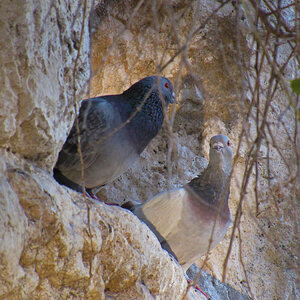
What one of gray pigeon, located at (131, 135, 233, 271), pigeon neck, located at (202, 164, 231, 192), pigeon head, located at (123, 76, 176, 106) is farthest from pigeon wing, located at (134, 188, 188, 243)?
pigeon head, located at (123, 76, 176, 106)

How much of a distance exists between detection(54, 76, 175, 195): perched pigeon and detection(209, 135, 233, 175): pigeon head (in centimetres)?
53

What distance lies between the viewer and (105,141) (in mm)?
2432

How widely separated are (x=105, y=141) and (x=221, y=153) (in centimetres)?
94

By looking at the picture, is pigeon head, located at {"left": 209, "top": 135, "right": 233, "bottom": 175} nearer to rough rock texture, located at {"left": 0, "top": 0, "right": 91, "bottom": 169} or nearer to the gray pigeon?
the gray pigeon

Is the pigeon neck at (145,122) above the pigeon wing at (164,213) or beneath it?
above

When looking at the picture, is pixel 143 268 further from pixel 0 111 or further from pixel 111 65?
pixel 111 65

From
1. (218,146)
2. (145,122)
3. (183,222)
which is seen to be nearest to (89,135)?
(145,122)

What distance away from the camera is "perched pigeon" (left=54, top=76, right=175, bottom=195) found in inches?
96.3

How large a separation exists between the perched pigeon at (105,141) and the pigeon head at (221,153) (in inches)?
21.0

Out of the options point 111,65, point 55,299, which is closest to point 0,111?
point 55,299

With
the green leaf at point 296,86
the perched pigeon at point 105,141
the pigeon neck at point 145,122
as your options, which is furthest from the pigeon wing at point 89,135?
the green leaf at point 296,86

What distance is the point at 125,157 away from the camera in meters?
2.53

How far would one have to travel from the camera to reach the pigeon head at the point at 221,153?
3041 millimetres

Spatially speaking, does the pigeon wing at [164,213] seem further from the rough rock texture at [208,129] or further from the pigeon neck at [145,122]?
the rough rock texture at [208,129]
